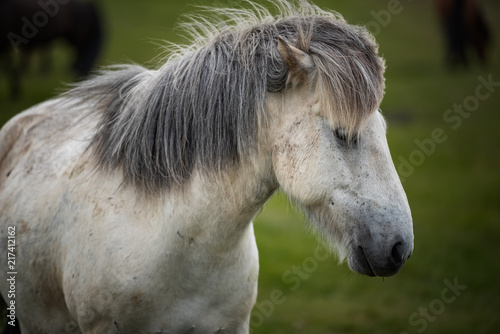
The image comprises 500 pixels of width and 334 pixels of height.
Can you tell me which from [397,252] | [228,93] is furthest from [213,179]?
[397,252]

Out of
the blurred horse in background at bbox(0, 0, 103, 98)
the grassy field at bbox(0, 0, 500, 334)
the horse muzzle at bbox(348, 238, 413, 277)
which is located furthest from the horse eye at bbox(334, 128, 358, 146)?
the blurred horse in background at bbox(0, 0, 103, 98)

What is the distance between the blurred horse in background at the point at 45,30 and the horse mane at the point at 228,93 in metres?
12.3

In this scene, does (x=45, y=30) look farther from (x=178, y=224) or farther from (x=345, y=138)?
(x=345, y=138)

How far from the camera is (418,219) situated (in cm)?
977

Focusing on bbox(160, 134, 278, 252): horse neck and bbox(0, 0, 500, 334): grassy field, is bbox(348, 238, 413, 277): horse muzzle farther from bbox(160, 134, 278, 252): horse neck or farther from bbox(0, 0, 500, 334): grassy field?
bbox(160, 134, 278, 252): horse neck

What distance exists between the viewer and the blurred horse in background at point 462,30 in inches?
642

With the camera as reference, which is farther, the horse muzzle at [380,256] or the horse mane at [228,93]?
the horse mane at [228,93]

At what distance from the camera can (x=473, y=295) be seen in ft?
23.5

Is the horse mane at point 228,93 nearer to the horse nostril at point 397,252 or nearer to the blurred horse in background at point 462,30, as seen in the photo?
the horse nostril at point 397,252

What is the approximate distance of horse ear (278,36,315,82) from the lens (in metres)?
2.39

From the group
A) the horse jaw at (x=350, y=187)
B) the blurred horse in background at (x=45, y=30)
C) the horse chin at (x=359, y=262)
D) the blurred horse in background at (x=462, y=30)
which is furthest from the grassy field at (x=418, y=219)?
the blurred horse in background at (x=45, y=30)

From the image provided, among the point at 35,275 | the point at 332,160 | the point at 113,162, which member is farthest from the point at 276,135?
the point at 35,275

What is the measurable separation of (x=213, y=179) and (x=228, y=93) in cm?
44

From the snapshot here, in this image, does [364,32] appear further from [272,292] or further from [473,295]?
[473,295]
